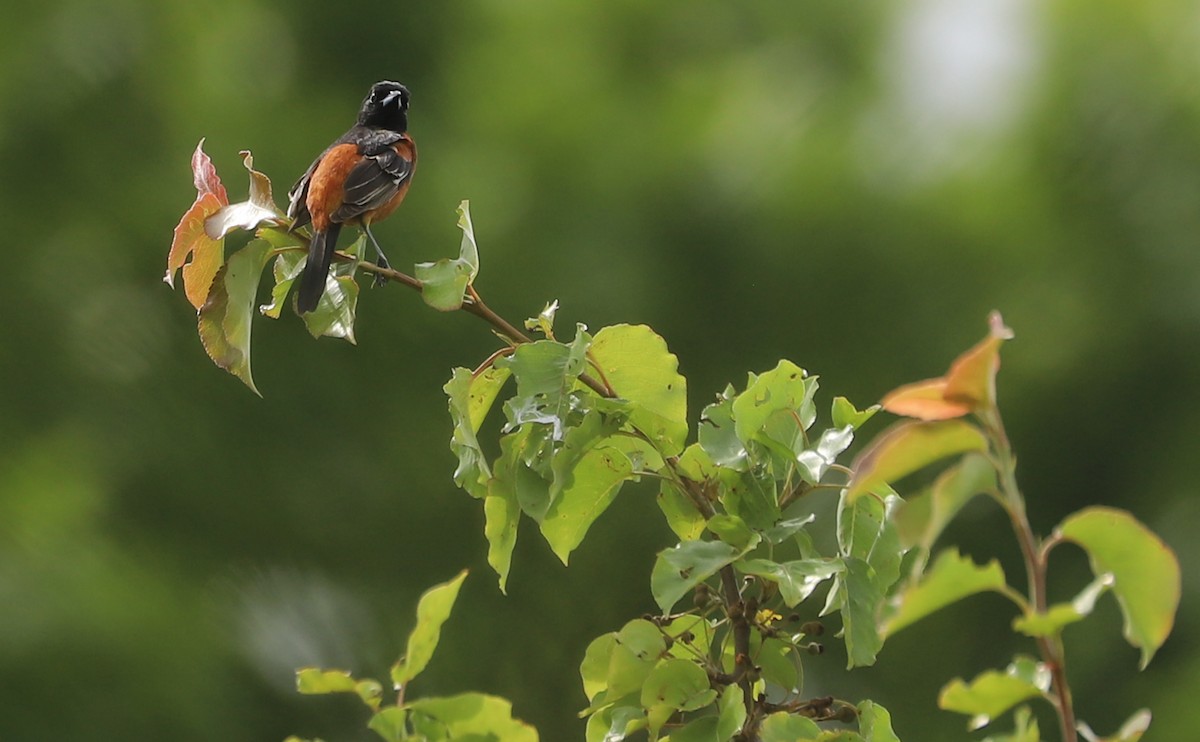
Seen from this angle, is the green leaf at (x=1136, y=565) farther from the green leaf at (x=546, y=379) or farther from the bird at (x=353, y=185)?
the bird at (x=353, y=185)

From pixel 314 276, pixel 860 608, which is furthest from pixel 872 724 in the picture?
pixel 314 276

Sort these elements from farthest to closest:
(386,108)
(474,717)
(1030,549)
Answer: (386,108)
(474,717)
(1030,549)

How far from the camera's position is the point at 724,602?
59cm

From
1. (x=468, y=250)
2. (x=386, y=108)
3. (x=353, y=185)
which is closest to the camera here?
(x=468, y=250)

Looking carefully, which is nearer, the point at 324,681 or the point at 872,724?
the point at 324,681

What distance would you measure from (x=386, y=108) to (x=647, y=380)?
1.35m

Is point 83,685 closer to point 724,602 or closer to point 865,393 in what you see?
point 865,393

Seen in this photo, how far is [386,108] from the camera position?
186 centimetres

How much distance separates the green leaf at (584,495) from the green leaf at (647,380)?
0.02 meters

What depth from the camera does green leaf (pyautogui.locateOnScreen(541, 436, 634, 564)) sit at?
2.03 feet

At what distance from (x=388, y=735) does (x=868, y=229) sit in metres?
2.65

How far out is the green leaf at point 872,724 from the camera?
0.57 metres

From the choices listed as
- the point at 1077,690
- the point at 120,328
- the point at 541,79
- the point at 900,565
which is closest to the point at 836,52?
the point at 541,79

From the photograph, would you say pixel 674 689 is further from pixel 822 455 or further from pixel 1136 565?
pixel 1136 565
